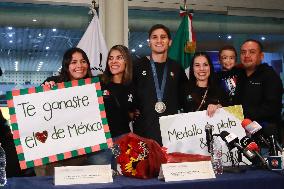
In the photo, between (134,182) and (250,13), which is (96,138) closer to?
(134,182)

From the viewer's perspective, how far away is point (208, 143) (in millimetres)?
2596

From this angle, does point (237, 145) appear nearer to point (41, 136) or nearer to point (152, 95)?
point (152, 95)

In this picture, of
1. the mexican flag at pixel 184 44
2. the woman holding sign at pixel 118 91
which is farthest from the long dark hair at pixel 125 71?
the mexican flag at pixel 184 44

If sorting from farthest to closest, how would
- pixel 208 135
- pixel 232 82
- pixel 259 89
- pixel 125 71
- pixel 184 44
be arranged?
1. pixel 184 44
2. pixel 232 82
3. pixel 259 89
4. pixel 125 71
5. pixel 208 135

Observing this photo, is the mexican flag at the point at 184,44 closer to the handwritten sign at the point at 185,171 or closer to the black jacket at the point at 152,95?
the black jacket at the point at 152,95

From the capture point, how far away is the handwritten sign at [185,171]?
83.6 inches

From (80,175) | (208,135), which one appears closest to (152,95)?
(208,135)

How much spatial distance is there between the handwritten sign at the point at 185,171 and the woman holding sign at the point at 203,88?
3.25ft

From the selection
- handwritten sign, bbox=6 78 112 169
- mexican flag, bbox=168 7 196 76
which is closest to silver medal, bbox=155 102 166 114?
handwritten sign, bbox=6 78 112 169

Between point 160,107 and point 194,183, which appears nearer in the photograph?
point 194,183

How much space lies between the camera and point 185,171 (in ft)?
7.06

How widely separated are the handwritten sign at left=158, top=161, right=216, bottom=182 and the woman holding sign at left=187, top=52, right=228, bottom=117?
39.0 inches

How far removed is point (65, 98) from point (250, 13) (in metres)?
4.14

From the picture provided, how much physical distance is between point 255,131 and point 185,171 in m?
0.60
